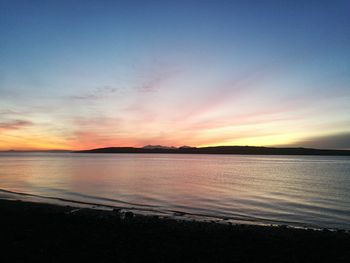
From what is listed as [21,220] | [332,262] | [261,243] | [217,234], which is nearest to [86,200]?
[21,220]

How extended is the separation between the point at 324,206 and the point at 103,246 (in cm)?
2345

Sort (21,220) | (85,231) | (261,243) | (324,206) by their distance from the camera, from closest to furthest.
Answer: (261,243)
(85,231)
(21,220)
(324,206)

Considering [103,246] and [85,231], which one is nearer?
[103,246]

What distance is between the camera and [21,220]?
53.4ft

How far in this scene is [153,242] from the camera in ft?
41.4

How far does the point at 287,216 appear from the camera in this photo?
75.5ft

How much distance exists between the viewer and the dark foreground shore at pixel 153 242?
1069 cm

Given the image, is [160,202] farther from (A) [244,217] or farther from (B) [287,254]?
(B) [287,254]

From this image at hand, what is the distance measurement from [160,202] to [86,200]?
6936 mm

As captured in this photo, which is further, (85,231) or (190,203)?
(190,203)

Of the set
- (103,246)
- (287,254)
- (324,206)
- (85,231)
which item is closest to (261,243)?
(287,254)

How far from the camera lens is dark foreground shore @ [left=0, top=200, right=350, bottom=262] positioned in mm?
10688

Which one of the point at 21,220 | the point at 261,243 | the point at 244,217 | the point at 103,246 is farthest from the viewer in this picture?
the point at 244,217

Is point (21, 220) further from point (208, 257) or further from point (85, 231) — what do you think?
point (208, 257)
